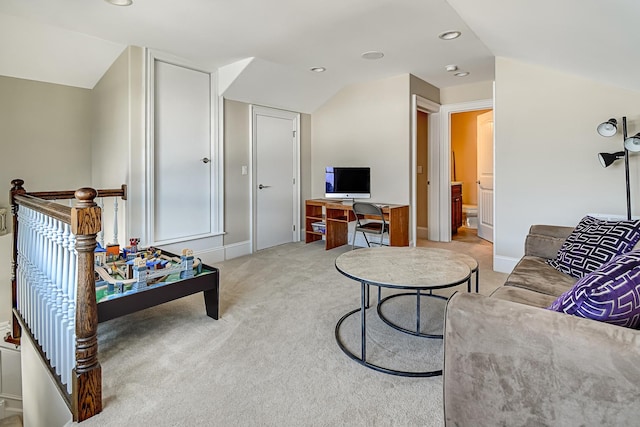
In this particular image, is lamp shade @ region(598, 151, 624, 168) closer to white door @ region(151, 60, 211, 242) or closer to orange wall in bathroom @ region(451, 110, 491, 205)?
white door @ region(151, 60, 211, 242)

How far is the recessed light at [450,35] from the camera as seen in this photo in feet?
10.6

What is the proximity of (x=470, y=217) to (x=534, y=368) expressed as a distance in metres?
6.22

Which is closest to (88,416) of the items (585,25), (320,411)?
(320,411)

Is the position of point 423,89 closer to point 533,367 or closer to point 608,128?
point 608,128

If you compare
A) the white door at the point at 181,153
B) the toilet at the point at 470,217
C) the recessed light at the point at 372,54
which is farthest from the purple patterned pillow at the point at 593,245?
the toilet at the point at 470,217

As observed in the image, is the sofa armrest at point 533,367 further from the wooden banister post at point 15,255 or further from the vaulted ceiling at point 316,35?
the wooden banister post at point 15,255

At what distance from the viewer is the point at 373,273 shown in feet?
6.56

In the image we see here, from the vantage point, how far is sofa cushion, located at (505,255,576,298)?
1962 millimetres

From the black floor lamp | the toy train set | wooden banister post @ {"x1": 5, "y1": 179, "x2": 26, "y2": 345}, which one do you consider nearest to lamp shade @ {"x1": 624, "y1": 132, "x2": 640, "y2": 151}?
the black floor lamp

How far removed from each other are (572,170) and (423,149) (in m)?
2.40

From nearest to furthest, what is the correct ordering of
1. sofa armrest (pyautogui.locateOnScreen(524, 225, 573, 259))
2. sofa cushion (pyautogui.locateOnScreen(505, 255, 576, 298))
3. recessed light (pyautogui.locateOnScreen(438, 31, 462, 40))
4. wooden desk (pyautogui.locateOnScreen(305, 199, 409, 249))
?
sofa cushion (pyautogui.locateOnScreen(505, 255, 576, 298)), sofa armrest (pyautogui.locateOnScreen(524, 225, 573, 259)), recessed light (pyautogui.locateOnScreen(438, 31, 462, 40)), wooden desk (pyautogui.locateOnScreen(305, 199, 409, 249))

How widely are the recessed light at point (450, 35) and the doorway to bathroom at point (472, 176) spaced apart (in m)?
2.32

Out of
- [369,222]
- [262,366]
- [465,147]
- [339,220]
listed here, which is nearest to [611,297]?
[262,366]

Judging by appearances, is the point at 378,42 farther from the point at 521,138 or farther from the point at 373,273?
the point at 373,273
